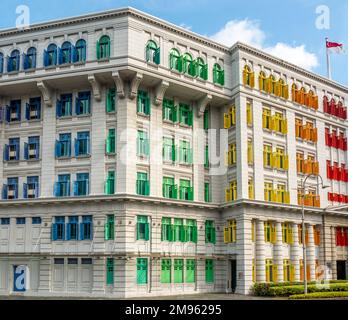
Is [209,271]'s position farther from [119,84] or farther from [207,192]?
[119,84]

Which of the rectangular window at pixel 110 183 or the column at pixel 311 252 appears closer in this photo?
the rectangular window at pixel 110 183

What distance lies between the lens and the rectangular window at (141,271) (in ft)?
107

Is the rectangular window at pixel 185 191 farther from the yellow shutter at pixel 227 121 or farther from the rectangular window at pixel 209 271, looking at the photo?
the yellow shutter at pixel 227 121

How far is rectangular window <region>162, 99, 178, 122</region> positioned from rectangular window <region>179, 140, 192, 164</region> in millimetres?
1979

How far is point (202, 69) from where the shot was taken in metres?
37.2

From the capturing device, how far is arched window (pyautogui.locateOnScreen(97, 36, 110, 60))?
33812mm

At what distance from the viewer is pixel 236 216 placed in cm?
3600

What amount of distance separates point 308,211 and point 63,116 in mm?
21190

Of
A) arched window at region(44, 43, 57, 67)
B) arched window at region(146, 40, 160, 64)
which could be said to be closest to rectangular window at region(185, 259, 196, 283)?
arched window at region(146, 40, 160, 64)

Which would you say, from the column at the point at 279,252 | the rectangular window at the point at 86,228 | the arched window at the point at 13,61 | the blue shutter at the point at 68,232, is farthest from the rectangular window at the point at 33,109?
the column at the point at 279,252

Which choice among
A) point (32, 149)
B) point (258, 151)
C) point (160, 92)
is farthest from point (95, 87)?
point (258, 151)

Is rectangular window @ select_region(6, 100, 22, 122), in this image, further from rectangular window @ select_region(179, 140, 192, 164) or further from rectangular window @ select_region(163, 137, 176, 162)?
rectangular window @ select_region(179, 140, 192, 164)
